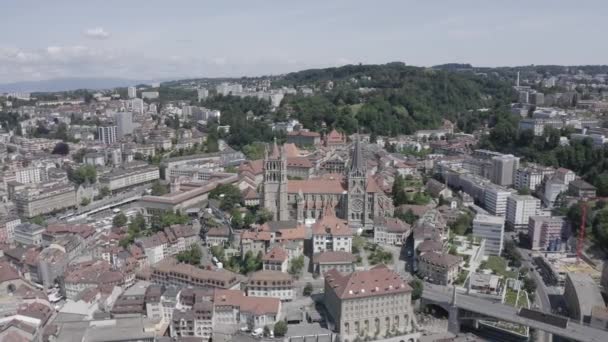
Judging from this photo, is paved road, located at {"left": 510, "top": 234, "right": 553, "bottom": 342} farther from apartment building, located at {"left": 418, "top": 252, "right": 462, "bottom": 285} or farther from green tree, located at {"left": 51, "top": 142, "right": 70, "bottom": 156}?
green tree, located at {"left": 51, "top": 142, "right": 70, "bottom": 156}

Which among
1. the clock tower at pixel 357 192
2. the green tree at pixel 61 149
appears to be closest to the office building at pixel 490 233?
the clock tower at pixel 357 192

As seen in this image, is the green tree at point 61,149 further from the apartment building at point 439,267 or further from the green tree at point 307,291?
the apartment building at point 439,267

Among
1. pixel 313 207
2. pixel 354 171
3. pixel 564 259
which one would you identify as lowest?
pixel 564 259

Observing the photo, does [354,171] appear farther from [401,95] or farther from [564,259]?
[401,95]

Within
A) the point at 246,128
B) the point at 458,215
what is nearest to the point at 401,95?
the point at 246,128

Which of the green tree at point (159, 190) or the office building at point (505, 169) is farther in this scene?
the office building at point (505, 169)
